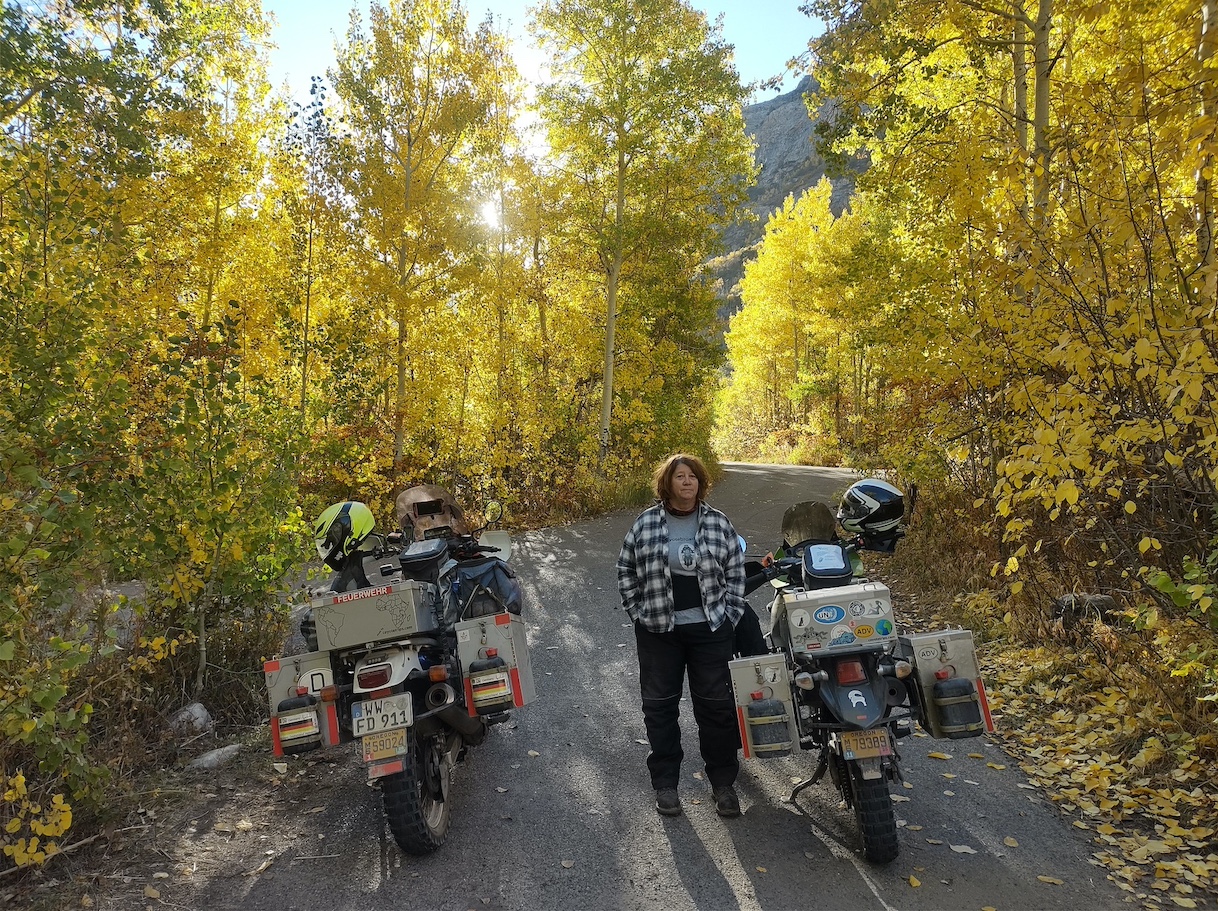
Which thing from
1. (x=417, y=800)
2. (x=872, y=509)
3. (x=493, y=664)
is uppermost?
(x=872, y=509)

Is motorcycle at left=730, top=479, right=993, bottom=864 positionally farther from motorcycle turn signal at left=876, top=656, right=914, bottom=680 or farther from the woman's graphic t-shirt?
the woman's graphic t-shirt

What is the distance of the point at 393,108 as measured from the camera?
37.9 ft

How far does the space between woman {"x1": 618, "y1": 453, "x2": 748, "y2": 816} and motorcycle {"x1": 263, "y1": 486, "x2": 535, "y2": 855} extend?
668 millimetres

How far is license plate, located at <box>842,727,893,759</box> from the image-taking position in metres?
3.14

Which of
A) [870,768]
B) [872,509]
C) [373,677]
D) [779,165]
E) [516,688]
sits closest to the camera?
[870,768]

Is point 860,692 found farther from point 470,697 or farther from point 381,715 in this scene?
point 381,715

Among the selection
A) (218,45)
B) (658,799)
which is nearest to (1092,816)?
(658,799)

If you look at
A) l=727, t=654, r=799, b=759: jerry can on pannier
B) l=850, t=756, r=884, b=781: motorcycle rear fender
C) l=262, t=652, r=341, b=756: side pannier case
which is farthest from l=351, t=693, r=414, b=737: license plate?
l=850, t=756, r=884, b=781: motorcycle rear fender

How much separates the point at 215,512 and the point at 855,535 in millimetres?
3906

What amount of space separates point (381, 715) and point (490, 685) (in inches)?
20.7

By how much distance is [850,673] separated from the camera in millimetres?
3309

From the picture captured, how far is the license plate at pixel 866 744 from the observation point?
3.14 meters

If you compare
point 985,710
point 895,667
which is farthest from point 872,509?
point 985,710

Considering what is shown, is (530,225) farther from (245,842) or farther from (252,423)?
(245,842)
